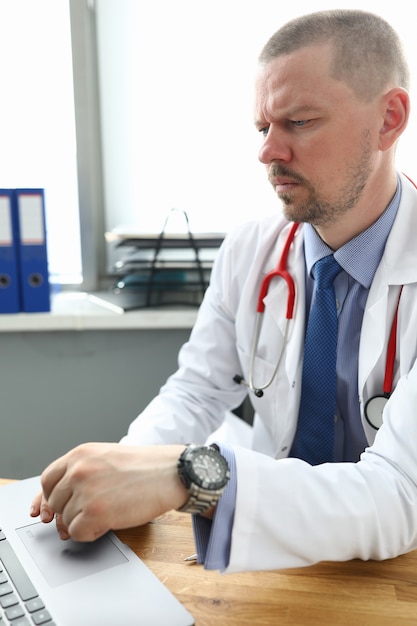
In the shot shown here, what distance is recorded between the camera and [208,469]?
677mm

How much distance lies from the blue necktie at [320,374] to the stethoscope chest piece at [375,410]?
3.3 inches

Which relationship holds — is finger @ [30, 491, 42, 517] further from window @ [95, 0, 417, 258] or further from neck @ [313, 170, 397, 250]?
window @ [95, 0, 417, 258]

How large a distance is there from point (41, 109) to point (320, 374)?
1.37 m

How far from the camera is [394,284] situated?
3.51 ft

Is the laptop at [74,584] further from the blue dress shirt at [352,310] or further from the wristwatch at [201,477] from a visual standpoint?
the blue dress shirt at [352,310]

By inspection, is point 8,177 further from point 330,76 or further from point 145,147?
point 330,76

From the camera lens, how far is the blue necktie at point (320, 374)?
44.6 inches

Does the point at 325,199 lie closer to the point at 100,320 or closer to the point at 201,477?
the point at 201,477

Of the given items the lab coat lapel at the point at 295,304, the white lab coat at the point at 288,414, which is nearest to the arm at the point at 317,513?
the white lab coat at the point at 288,414

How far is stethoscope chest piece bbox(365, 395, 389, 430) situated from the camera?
1047 millimetres

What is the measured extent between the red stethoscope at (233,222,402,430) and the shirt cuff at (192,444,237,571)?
44cm

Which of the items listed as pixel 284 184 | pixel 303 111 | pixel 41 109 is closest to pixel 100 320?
pixel 41 109

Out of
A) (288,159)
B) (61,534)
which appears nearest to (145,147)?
(288,159)

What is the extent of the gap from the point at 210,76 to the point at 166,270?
0.65 meters
